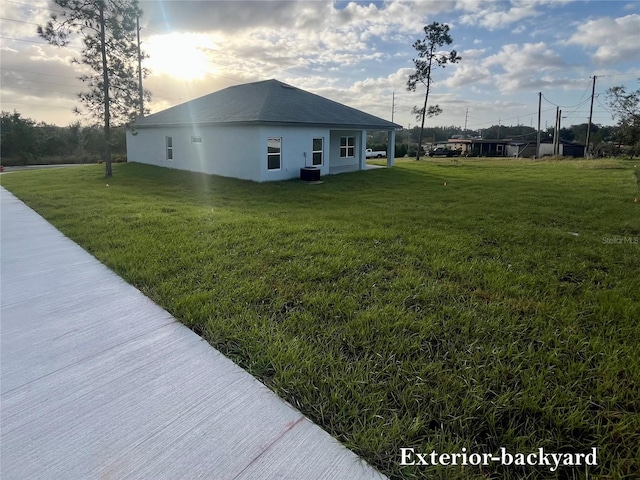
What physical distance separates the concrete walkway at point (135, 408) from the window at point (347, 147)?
63.1 feet

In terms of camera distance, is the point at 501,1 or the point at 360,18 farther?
the point at 360,18

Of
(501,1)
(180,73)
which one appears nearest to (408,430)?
(501,1)

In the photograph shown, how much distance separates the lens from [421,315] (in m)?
3.51

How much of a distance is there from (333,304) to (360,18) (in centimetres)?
1286

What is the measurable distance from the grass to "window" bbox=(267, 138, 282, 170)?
766 centimetres

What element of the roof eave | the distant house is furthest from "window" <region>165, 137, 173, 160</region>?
the distant house

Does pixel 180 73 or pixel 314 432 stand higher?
pixel 180 73

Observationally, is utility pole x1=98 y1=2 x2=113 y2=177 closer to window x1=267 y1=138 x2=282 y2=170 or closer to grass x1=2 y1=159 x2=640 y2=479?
window x1=267 y1=138 x2=282 y2=170

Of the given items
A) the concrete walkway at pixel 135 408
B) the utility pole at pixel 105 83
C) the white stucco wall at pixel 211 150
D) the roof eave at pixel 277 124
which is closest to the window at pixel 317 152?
the roof eave at pixel 277 124

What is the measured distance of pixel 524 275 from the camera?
178 inches

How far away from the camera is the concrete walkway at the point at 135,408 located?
1.94 meters

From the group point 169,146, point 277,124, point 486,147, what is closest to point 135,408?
point 277,124

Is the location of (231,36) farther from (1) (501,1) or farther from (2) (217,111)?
(1) (501,1)

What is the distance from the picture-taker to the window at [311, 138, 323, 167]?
17.6 meters
